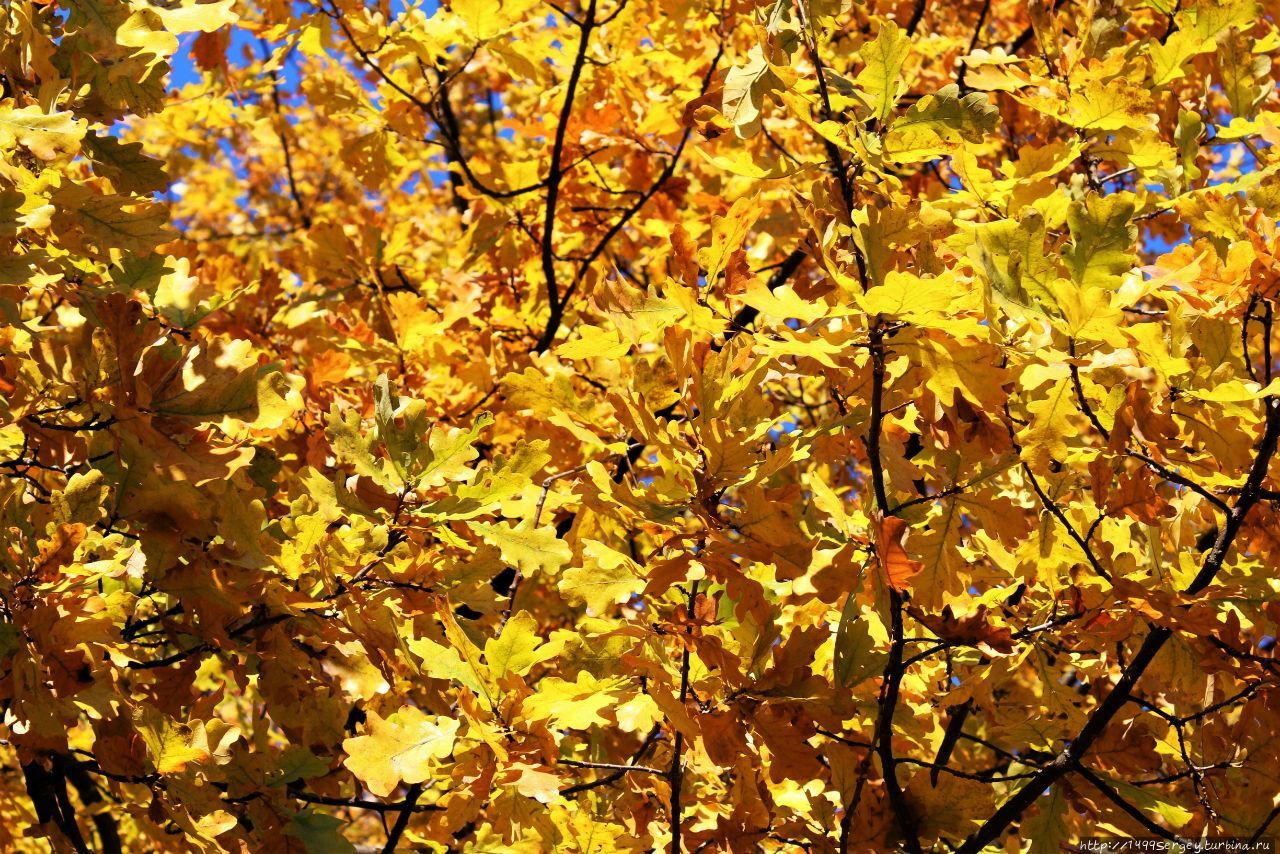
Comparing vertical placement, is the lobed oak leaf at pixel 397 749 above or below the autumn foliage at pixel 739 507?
below

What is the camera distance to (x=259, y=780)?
2020mm

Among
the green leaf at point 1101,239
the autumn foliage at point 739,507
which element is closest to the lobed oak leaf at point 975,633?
the autumn foliage at point 739,507

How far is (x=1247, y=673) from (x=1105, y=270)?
2.55 feet

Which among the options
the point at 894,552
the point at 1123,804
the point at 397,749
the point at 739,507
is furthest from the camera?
the point at 739,507

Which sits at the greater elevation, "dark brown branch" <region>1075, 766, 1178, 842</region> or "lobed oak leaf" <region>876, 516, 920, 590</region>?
"lobed oak leaf" <region>876, 516, 920, 590</region>

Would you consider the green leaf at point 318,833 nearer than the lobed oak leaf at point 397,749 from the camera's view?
No

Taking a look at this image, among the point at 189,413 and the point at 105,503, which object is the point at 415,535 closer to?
the point at 189,413

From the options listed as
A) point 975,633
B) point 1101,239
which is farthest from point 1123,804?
point 1101,239

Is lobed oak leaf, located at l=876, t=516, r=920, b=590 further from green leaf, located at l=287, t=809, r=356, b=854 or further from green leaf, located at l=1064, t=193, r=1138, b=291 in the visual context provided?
green leaf, located at l=287, t=809, r=356, b=854

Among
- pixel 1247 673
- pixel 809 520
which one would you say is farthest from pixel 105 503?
pixel 1247 673

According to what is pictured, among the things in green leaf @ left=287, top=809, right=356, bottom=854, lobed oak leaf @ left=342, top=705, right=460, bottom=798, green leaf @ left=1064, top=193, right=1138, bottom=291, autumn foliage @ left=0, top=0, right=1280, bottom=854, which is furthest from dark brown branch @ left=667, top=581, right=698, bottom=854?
green leaf @ left=1064, top=193, right=1138, bottom=291

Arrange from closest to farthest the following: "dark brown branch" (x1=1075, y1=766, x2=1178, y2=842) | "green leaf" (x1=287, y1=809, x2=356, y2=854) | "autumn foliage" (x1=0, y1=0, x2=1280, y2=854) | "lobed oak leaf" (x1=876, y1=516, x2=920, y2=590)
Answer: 1. "lobed oak leaf" (x1=876, y1=516, x2=920, y2=590)
2. "autumn foliage" (x1=0, y1=0, x2=1280, y2=854)
3. "dark brown branch" (x1=1075, y1=766, x2=1178, y2=842)
4. "green leaf" (x1=287, y1=809, x2=356, y2=854)

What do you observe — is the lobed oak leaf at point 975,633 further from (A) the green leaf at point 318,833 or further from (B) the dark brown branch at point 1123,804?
(A) the green leaf at point 318,833

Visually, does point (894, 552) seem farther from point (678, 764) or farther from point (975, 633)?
point (678, 764)
